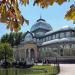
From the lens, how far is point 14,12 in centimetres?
265

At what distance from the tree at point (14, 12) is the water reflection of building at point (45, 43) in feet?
224

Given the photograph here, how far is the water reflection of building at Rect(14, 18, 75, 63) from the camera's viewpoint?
73375 mm

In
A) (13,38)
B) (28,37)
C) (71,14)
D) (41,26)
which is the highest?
(41,26)

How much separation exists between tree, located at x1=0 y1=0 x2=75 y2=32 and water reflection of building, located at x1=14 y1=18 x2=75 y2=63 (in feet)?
224

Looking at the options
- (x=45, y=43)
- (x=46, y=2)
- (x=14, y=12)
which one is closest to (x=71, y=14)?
(x=46, y=2)

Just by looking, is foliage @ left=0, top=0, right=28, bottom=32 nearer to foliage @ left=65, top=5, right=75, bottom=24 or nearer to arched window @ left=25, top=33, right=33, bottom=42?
foliage @ left=65, top=5, right=75, bottom=24

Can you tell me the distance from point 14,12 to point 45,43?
80.9 m

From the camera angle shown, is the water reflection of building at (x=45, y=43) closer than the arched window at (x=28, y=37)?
Yes

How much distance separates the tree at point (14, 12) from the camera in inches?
103

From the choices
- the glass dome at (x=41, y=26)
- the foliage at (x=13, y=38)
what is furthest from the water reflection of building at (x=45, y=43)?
the foliage at (x=13, y=38)

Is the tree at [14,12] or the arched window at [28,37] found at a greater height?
the arched window at [28,37]

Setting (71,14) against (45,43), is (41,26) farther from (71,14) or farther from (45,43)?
(71,14)

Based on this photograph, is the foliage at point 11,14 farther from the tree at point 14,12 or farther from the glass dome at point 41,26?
the glass dome at point 41,26

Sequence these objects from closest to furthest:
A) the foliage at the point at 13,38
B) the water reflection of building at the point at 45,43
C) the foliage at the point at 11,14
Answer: the foliage at the point at 11,14 < the water reflection of building at the point at 45,43 < the foliage at the point at 13,38
